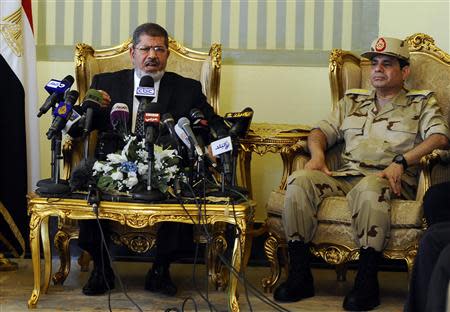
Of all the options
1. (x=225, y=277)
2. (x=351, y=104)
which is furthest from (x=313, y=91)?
(x=225, y=277)

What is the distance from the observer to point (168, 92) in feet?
15.3

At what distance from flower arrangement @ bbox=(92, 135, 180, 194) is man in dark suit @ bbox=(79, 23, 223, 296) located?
12.7 inches

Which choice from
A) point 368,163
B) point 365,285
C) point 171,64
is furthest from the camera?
point 171,64

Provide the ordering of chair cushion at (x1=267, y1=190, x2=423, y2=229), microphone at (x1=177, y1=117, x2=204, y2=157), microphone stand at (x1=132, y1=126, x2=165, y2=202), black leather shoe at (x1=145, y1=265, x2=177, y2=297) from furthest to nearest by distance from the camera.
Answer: black leather shoe at (x1=145, y1=265, x2=177, y2=297) < chair cushion at (x1=267, y1=190, x2=423, y2=229) < microphone stand at (x1=132, y1=126, x2=165, y2=202) < microphone at (x1=177, y1=117, x2=204, y2=157)

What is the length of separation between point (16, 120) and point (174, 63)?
3.06 ft

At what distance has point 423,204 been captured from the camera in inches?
157

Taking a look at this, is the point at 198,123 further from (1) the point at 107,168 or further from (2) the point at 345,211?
(2) the point at 345,211

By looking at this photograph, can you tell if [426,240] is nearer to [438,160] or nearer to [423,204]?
[423,204]

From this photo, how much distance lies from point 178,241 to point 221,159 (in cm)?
61

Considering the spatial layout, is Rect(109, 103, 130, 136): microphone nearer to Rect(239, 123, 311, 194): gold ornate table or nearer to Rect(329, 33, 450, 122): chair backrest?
Rect(239, 123, 311, 194): gold ornate table

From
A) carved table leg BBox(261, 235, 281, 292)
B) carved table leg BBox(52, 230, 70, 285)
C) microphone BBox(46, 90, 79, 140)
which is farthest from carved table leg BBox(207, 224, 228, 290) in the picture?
microphone BBox(46, 90, 79, 140)

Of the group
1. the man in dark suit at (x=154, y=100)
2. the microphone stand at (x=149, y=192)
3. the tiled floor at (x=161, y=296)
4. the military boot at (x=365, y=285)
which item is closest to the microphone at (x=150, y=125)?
the microphone stand at (x=149, y=192)

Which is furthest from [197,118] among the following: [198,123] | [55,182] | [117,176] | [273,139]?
[273,139]

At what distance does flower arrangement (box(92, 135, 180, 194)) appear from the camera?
391cm
